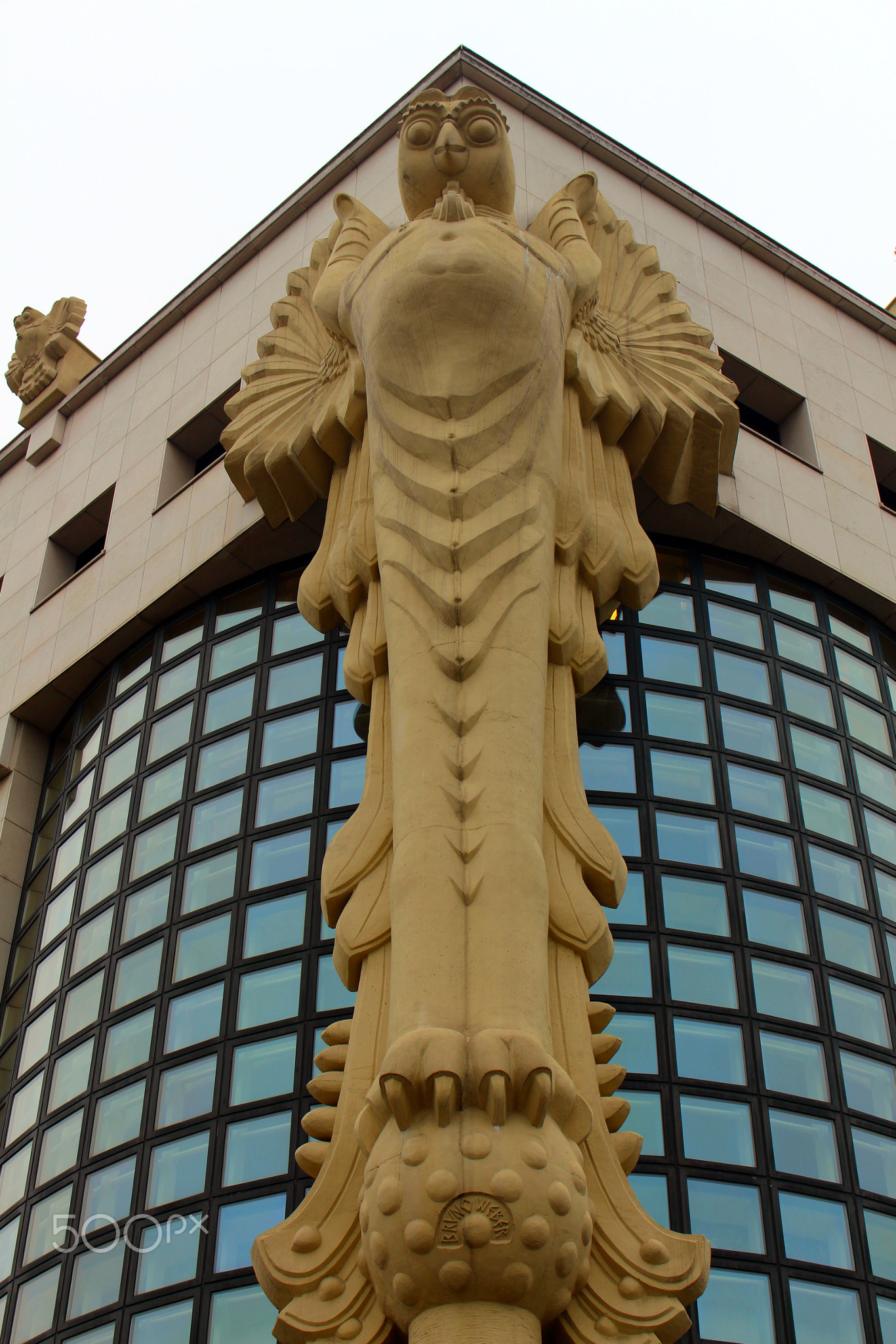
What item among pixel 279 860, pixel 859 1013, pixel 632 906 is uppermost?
pixel 279 860

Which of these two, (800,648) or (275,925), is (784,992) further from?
(275,925)

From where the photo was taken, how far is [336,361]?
48.1 feet

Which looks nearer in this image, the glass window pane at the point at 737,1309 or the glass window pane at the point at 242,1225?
the glass window pane at the point at 737,1309

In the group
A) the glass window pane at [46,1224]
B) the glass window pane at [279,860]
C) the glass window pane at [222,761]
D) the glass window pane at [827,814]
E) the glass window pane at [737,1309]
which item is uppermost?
the glass window pane at [222,761]

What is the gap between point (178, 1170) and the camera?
12352 mm

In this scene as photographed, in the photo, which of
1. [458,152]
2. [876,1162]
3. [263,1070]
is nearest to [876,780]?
[876,1162]

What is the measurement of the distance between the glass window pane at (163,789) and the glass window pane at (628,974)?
202 inches

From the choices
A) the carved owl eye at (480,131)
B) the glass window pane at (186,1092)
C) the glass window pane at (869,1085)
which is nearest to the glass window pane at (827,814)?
the glass window pane at (869,1085)

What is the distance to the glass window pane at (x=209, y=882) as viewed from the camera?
14.1 m

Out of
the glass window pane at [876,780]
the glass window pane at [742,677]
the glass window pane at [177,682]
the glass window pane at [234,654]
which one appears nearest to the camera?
the glass window pane at [742,677]

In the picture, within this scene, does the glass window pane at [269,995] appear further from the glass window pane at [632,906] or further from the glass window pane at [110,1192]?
the glass window pane at [632,906]

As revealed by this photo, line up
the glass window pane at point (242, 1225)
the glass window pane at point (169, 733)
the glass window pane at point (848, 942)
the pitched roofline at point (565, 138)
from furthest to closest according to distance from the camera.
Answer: the pitched roofline at point (565, 138) < the glass window pane at point (169, 733) < the glass window pane at point (848, 942) < the glass window pane at point (242, 1225)

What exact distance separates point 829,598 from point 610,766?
169 inches

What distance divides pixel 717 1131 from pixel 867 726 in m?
5.68
